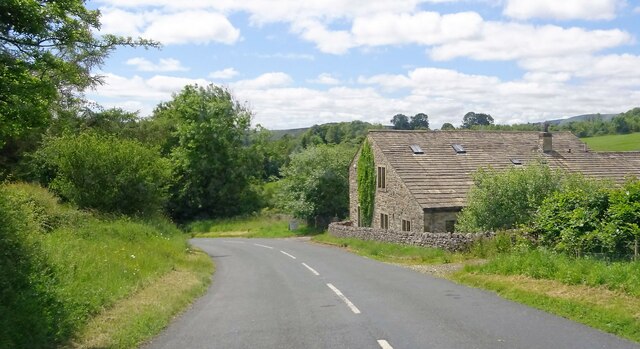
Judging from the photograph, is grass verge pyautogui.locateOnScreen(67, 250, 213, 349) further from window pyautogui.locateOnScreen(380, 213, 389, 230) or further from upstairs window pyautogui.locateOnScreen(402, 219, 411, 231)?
window pyautogui.locateOnScreen(380, 213, 389, 230)

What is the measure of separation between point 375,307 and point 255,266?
1256 centimetres

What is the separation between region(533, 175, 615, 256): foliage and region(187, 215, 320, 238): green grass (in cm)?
3405

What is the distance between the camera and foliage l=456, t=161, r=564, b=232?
80.4 ft

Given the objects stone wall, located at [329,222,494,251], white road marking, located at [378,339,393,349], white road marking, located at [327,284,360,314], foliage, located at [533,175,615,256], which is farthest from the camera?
stone wall, located at [329,222,494,251]

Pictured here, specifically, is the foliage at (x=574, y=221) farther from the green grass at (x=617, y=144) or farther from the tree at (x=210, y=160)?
the green grass at (x=617, y=144)

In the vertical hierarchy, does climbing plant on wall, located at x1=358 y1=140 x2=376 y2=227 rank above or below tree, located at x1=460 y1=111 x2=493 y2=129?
below

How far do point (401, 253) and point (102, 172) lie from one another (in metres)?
13.4

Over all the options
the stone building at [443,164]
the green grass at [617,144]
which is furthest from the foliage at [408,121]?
the stone building at [443,164]

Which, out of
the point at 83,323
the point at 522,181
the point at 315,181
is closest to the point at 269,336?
the point at 83,323

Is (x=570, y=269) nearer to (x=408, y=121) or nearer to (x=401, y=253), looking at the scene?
(x=401, y=253)

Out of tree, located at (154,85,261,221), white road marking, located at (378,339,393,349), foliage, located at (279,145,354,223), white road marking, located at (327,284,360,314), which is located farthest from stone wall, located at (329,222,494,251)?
tree, located at (154,85,261,221)

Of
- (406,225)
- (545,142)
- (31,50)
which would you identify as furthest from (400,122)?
(31,50)

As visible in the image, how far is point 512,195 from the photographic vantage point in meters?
24.7

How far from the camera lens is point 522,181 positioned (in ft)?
81.0
